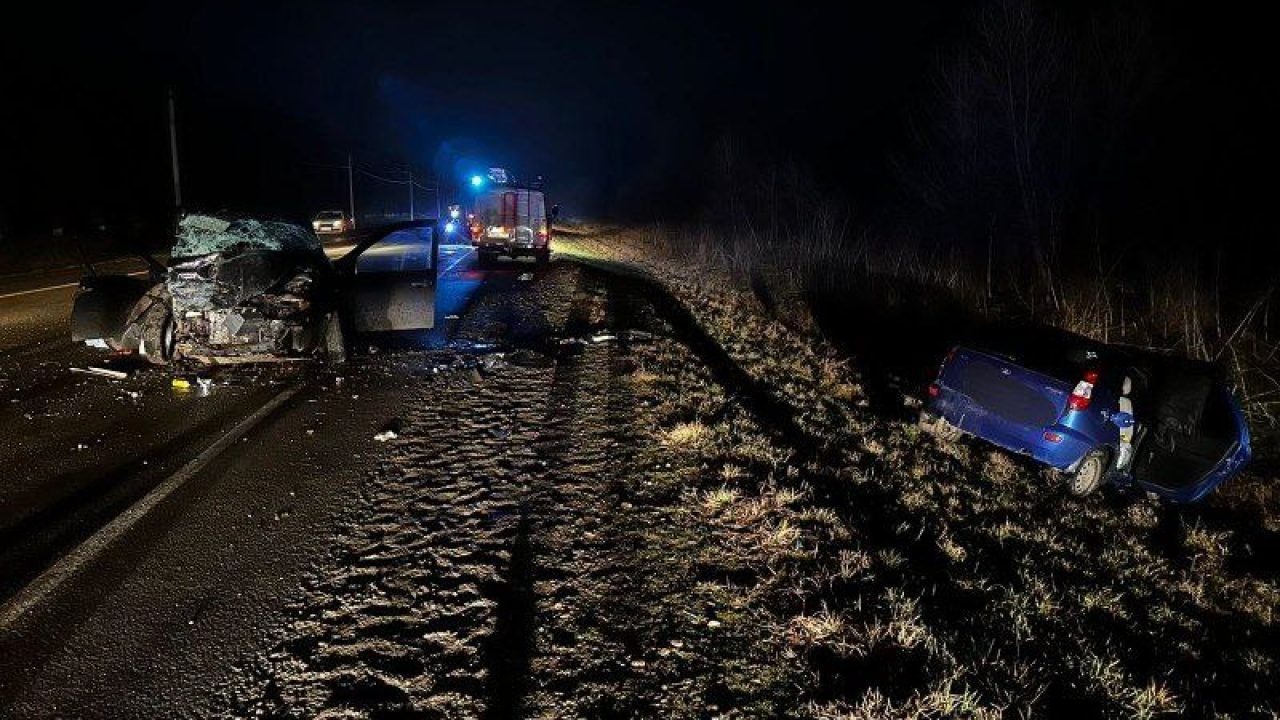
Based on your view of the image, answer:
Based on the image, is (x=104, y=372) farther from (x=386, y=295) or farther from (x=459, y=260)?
(x=459, y=260)

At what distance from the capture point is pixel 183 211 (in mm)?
7504

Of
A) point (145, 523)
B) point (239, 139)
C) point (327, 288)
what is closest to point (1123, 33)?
point (327, 288)

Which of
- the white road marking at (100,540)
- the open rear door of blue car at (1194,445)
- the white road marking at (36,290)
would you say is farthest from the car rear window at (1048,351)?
the white road marking at (36,290)

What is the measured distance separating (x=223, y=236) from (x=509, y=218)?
11.1 meters

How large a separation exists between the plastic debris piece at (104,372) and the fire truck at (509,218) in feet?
37.6

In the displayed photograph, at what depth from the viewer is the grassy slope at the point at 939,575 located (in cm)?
324

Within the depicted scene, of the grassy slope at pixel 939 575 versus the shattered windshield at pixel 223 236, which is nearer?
the grassy slope at pixel 939 575

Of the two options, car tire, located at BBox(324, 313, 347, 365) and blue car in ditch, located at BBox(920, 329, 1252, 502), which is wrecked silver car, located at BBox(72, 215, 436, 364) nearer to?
car tire, located at BBox(324, 313, 347, 365)

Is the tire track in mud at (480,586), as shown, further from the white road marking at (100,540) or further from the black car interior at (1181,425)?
the black car interior at (1181,425)

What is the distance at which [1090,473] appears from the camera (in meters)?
6.69

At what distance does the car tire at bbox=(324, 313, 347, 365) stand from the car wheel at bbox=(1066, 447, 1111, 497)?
8.19 meters

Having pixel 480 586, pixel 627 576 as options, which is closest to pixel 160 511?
pixel 480 586

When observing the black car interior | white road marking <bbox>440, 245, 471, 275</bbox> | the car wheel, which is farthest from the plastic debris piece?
the black car interior

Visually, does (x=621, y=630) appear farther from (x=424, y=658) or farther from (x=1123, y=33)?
(x=1123, y=33)
